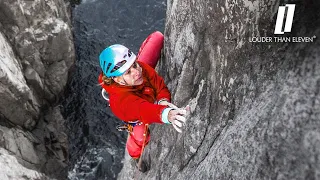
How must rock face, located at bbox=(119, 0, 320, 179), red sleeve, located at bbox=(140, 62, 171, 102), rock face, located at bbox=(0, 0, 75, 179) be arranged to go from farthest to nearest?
1. rock face, located at bbox=(0, 0, 75, 179)
2. red sleeve, located at bbox=(140, 62, 171, 102)
3. rock face, located at bbox=(119, 0, 320, 179)

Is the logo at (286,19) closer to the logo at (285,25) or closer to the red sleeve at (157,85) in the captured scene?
the logo at (285,25)

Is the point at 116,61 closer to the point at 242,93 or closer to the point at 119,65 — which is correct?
the point at 119,65

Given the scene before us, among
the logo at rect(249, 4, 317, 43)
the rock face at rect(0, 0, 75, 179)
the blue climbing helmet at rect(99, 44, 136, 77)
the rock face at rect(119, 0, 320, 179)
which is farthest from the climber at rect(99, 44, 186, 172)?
the rock face at rect(0, 0, 75, 179)

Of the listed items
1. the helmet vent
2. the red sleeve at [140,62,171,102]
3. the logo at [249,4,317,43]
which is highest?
the logo at [249,4,317,43]

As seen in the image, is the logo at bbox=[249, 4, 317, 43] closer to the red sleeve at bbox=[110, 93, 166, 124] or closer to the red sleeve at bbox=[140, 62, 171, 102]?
the red sleeve at bbox=[110, 93, 166, 124]

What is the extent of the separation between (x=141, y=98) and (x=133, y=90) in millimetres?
264

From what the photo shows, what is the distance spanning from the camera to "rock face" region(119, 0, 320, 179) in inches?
149

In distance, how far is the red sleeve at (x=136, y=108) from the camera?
19.7 feet

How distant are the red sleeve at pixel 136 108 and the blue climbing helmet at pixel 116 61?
1.45 feet

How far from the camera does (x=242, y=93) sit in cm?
512

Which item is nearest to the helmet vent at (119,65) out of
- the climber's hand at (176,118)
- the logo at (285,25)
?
the climber's hand at (176,118)

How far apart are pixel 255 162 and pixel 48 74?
14.4 metres

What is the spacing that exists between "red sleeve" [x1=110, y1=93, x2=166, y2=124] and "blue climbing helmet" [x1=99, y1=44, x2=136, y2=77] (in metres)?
0.44

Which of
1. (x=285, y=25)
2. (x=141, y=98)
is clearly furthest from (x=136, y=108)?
(x=285, y=25)
